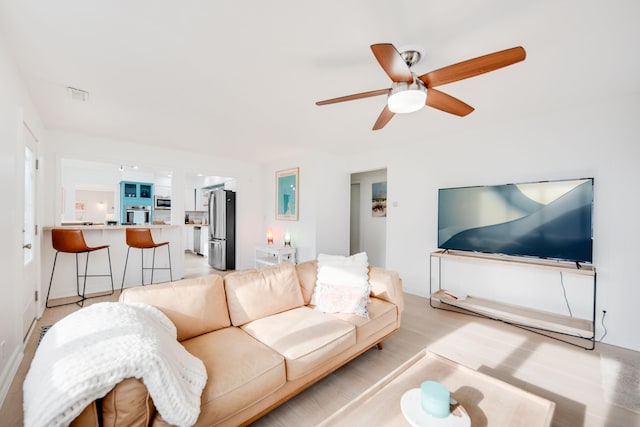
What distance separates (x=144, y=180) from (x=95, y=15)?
20.7 feet

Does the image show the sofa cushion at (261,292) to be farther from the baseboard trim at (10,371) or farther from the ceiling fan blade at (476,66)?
the ceiling fan blade at (476,66)

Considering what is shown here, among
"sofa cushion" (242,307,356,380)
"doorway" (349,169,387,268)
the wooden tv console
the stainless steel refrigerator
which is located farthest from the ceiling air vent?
"doorway" (349,169,387,268)

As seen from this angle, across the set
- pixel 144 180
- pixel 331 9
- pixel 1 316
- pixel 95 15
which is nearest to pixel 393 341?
pixel 331 9

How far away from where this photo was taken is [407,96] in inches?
66.7

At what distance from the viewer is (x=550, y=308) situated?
2.85 metres

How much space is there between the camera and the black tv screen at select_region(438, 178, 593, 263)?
2531mm

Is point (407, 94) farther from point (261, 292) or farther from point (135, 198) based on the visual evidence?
point (135, 198)

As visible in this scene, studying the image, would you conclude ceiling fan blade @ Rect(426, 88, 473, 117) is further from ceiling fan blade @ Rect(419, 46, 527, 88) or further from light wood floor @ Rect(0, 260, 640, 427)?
light wood floor @ Rect(0, 260, 640, 427)

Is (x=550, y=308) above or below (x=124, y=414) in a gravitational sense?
below

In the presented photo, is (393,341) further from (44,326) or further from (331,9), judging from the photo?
(44,326)

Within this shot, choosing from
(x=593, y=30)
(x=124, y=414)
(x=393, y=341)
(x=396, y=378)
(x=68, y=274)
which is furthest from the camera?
(x=68, y=274)

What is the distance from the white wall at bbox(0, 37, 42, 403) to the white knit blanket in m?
1.20

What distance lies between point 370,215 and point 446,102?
3613mm

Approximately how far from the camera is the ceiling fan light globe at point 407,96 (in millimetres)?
1677
